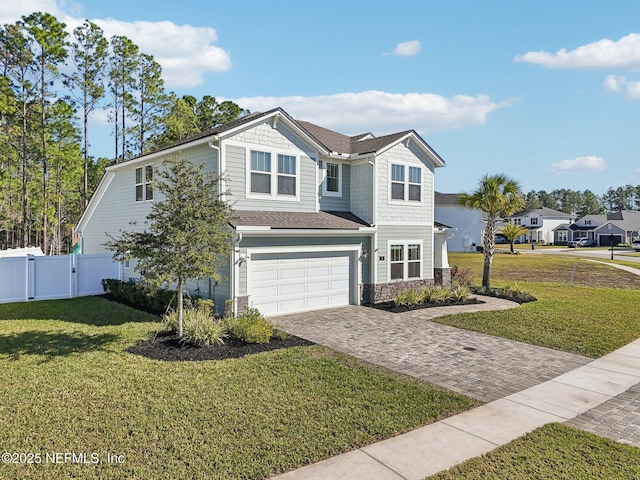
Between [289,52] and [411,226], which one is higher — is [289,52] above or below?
above

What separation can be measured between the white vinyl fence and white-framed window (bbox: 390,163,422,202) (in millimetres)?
12702

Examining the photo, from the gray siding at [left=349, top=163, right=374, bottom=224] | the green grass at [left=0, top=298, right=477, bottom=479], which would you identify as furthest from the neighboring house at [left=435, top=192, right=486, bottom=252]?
the green grass at [left=0, top=298, right=477, bottom=479]

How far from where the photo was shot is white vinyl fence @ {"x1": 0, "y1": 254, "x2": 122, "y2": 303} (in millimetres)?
15320

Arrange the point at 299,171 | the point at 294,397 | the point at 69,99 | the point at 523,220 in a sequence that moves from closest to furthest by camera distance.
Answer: the point at 294,397 < the point at 299,171 < the point at 69,99 < the point at 523,220

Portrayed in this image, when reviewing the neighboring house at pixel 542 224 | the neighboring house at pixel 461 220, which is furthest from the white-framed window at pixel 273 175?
the neighboring house at pixel 542 224

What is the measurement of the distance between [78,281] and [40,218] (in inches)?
1074

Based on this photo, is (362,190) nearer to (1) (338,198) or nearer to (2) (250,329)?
(1) (338,198)

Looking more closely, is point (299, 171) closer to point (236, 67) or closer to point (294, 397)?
point (236, 67)

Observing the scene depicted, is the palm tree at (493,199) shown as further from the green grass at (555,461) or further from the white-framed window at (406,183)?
the green grass at (555,461)

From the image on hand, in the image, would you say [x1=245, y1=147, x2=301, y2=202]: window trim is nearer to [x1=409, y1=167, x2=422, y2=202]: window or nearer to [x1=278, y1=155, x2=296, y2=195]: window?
[x1=278, y1=155, x2=296, y2=195]: window

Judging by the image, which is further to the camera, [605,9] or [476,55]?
[476,55]

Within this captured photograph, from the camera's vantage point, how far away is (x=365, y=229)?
15.4m

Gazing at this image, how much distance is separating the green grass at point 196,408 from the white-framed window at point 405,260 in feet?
25.7

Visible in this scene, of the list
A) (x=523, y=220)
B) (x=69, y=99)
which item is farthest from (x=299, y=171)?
(x=523, y=220)
